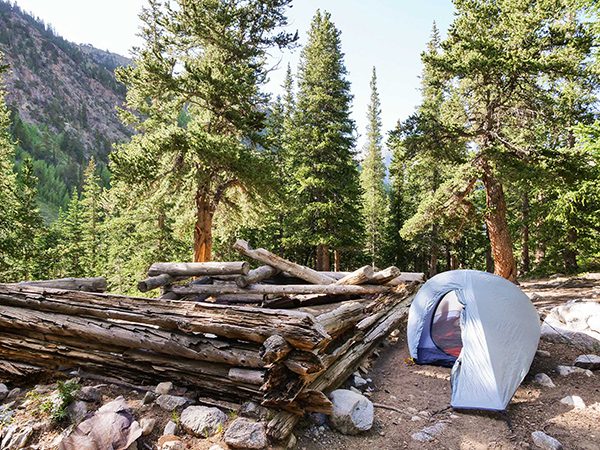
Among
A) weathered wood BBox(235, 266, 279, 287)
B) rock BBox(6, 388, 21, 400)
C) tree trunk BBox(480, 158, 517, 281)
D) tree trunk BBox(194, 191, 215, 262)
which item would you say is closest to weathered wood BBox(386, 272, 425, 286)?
weathered wood BBox(235, 266, 279, 287)

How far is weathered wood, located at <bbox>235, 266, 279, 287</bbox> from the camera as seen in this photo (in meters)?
7.66


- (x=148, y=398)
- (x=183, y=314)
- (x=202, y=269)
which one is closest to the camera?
(x=148, y=398)

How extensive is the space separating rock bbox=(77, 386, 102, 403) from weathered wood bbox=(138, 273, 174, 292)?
275cm

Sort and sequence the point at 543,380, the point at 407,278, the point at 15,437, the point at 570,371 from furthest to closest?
the point at 407,278 → the point at 570,371 → the point at 543,380 → the point at 15,437

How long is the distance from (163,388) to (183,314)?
102cm

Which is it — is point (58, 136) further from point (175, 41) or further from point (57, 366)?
point (57, 366)

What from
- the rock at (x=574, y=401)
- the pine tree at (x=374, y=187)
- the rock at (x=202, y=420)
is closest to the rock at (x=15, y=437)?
the rock at (x=202, y=420)

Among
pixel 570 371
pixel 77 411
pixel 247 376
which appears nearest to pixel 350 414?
A: pixel 247 376

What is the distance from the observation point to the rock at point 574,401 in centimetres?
499

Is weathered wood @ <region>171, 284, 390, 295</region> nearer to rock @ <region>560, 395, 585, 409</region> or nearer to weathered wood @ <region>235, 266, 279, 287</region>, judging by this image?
weathered wood @ <region>235, 266, 279, 287</region>

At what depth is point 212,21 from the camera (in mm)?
13031

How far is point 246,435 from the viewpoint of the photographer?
362 cm

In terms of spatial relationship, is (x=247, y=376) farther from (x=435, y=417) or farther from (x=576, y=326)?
(x=576, y=326)

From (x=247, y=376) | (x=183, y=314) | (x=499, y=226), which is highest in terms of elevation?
(x=499, y=226)
